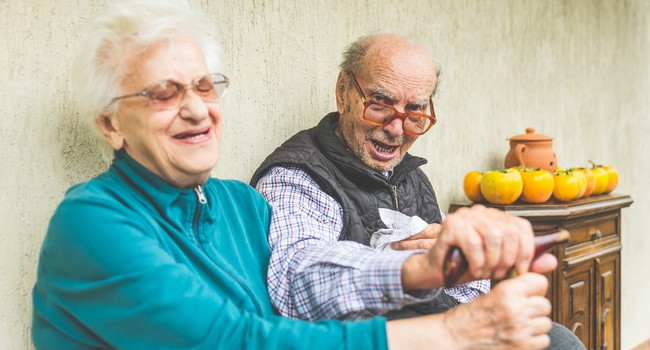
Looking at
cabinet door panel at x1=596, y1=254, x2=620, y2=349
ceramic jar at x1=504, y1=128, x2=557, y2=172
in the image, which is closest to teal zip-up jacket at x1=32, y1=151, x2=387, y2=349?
ceramic jar at x1=504, y1=128, x2=557, y2=172

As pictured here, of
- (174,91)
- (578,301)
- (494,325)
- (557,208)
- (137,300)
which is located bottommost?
(578,301)

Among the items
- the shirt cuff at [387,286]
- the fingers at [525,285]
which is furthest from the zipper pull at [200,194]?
the fingers at [525,285]

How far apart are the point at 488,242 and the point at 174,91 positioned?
2.15ft

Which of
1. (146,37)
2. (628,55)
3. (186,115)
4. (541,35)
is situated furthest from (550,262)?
(628,55)

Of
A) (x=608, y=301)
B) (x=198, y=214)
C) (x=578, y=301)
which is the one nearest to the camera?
(x=198, y=214)

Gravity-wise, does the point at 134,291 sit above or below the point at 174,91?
below

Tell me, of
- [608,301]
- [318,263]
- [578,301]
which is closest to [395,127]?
[318,263]

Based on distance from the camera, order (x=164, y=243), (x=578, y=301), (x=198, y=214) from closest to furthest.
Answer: (x=164, y=243)
(x=198, y=214)
(x=578, y=301)

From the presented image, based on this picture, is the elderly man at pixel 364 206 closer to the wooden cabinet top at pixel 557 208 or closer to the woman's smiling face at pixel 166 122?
the woman's smiling face at pixel 166 122

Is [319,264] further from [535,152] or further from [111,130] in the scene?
[535,152]

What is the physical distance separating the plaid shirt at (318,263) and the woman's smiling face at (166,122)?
0.30 m

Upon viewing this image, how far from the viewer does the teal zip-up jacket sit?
1.06 m

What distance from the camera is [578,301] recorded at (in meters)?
2.87

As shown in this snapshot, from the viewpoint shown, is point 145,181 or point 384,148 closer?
point 145,181
